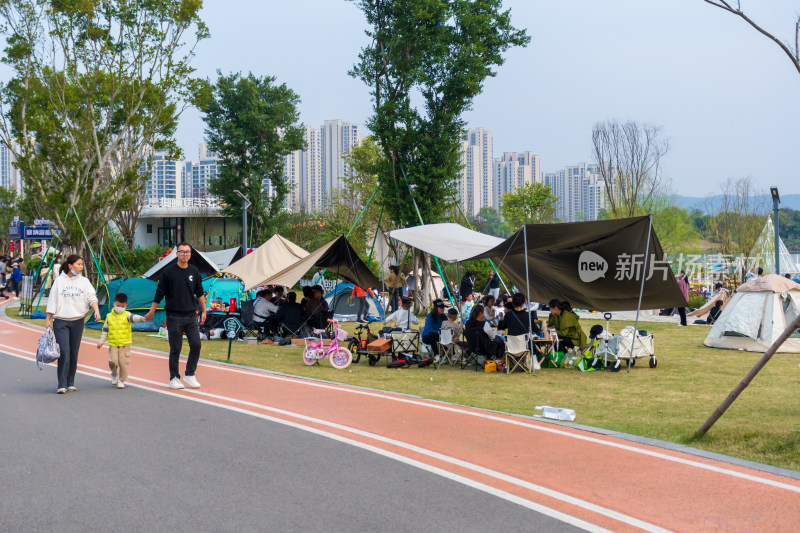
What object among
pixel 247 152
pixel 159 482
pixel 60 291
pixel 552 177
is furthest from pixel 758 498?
pixel 552 177

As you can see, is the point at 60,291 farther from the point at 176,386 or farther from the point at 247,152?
the point at 247,152

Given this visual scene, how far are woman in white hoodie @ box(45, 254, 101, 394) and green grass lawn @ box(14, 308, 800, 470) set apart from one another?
372 cm

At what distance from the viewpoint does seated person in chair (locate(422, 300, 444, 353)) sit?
45.1ft

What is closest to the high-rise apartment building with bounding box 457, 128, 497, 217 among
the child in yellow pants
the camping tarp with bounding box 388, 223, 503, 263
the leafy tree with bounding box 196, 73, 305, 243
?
the leafy tree with bounding box 196, 73, 305, 243

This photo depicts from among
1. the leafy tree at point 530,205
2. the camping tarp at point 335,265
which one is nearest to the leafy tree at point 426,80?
the camping tarp at point 335,265

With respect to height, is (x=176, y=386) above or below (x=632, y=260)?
below

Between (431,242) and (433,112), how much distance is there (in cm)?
1043

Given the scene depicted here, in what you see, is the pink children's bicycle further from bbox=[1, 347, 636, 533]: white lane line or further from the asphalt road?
the asphalt road

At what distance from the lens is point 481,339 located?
13.3m

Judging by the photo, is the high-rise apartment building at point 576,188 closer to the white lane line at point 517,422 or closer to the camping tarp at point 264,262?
the camping tarp at point 264,262

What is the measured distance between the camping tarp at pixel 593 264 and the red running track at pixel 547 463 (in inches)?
198

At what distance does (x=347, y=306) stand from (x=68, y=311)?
14.5 metres

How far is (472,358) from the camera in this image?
44.8 feet

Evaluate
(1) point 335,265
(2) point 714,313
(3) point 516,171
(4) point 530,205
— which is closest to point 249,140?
(4) point 530,205
